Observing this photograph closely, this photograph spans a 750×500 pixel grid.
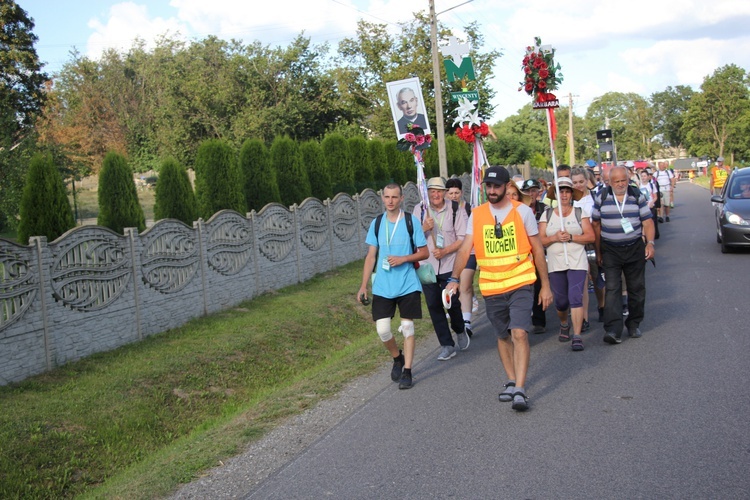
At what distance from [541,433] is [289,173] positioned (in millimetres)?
13997

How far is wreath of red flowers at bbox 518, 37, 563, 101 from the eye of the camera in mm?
9562

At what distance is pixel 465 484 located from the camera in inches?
196

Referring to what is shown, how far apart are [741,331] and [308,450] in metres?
5.64

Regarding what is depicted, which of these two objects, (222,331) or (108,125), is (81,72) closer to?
(108,125)

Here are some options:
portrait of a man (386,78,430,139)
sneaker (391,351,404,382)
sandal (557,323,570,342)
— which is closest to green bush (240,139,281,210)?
portrait of a man (386,78,430,139)

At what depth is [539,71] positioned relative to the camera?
31.4 ft

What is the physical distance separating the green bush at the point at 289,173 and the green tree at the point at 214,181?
3.34m

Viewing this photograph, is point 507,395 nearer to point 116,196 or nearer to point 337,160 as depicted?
point 116,196

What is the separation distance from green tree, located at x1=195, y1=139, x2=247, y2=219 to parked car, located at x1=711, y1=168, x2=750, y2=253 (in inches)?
397

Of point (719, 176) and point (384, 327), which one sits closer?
point (384, 327)

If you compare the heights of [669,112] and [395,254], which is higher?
[669,112]

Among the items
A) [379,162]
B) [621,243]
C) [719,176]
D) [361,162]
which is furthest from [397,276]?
[719,176]

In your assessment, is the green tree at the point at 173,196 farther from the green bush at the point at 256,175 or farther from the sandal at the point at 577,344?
the sandal at the point at 577,344

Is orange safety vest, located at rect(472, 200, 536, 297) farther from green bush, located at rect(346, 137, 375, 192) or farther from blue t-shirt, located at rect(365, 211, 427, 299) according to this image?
green bush, located at rect(346, 137, 375, 192)
